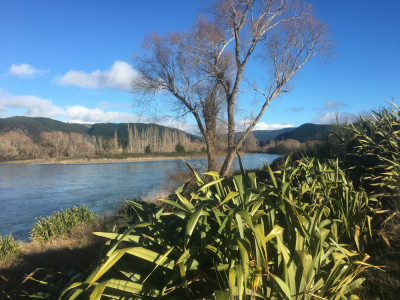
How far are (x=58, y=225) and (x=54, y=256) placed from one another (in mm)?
2457

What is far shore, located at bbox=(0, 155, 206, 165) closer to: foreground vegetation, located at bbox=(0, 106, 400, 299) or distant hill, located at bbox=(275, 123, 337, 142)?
distant hill, located at bbox=(275, 123, 337, 142)

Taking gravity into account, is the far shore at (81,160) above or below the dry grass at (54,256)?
below

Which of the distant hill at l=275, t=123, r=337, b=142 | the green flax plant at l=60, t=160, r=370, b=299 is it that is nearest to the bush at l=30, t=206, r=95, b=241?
the green flax plant at l=60, t=160, r=370, b=299

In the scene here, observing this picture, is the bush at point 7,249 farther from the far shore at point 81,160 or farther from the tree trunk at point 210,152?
the far shore at point 81,160

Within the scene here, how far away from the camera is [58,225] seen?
8688mm

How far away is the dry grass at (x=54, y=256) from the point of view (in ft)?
17.5

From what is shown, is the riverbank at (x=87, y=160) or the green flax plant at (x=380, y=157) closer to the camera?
the green flax plant at (x=380, y=157)

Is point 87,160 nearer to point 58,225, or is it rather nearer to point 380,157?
point 58,225

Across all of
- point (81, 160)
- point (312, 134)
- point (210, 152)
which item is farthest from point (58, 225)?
point (81, 160)

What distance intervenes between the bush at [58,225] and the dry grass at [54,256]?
0.33m

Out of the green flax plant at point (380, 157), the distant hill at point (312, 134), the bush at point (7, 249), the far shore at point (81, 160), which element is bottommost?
the far shore at point (81, 160)

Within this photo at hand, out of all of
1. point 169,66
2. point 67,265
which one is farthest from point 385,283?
point 169,66

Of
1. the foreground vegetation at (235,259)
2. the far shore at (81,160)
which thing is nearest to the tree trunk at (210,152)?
the foreground vegetation at (235,259)

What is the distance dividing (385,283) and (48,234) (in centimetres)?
877
